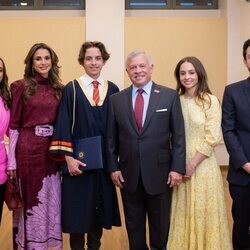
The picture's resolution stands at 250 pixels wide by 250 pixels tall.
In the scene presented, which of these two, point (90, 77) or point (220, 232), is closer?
point (220, 232)

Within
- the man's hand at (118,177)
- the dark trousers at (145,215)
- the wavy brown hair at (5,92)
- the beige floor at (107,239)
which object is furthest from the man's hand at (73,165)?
the beige floor at (107,239)

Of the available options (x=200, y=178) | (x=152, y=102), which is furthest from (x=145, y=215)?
(x=152, y=102)

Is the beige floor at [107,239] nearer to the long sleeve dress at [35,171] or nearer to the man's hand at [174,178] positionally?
the long sleeve dress at [35,171]

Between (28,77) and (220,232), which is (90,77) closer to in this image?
(28,77)

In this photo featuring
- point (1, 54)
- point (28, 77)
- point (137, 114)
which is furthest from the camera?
point (1, 54)

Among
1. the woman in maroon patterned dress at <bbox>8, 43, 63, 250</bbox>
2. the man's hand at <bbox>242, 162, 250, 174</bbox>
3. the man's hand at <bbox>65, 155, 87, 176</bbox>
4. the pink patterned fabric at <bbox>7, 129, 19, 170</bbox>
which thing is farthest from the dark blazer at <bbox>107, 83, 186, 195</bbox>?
the pink patterned fabric at <bbox>7, 129, 19, 170</bbox>

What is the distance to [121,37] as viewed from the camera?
252 inches

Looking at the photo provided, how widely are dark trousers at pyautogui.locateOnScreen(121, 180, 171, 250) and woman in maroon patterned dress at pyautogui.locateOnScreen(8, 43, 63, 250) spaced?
551 millimetres

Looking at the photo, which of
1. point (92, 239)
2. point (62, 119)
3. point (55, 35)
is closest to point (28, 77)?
point (62, 119)

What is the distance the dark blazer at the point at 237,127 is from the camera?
2666mm

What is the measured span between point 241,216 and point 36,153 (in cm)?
155

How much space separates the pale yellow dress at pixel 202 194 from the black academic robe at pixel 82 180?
55cm

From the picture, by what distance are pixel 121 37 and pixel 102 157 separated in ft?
13.2

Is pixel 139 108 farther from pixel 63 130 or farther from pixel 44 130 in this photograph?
pixel 44 130
